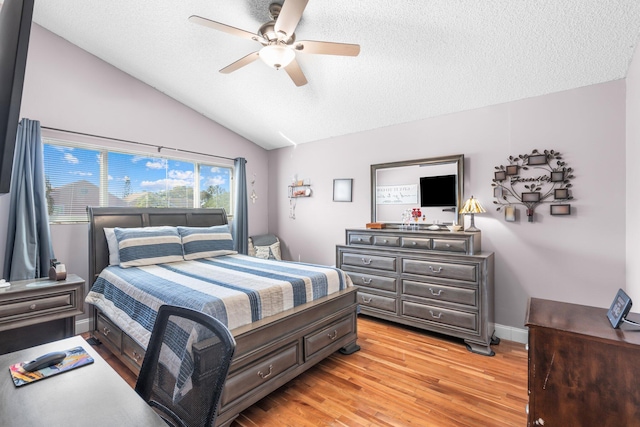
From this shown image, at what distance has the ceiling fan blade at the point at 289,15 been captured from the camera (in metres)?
1.77

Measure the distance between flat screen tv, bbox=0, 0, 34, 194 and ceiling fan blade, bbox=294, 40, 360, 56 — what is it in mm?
1638

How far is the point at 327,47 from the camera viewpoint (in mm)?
2164

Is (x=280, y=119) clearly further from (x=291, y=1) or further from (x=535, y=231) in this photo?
(x=535, y=231)

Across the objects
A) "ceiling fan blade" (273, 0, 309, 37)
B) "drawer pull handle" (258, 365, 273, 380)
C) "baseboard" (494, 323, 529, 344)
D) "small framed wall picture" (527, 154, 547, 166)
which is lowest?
"baseboard" (494, 323, 529, 344)

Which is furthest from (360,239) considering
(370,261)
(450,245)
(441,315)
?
(441,315)

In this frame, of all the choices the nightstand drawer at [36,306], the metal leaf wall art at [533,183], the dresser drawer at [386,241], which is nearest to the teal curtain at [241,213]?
the dresser drawer at [386,241]

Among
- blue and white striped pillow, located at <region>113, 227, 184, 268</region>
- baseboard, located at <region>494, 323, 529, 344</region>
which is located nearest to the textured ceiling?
blue and white striped pillow, located at <region>113, 227, 184, 268</region>

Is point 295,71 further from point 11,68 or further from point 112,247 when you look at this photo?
point 112,247

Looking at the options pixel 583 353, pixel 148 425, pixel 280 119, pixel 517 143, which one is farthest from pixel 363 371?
pixel 280 119

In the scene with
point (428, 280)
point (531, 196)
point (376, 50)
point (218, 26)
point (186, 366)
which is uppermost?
point (376, 50)

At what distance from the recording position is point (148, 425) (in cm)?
74

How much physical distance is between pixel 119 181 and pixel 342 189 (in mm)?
2837

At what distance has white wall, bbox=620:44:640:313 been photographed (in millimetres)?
2080

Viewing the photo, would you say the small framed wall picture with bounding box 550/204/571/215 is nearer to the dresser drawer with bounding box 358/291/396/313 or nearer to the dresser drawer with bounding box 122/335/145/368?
the dresser drawer with bounding box 358/291/396/313
